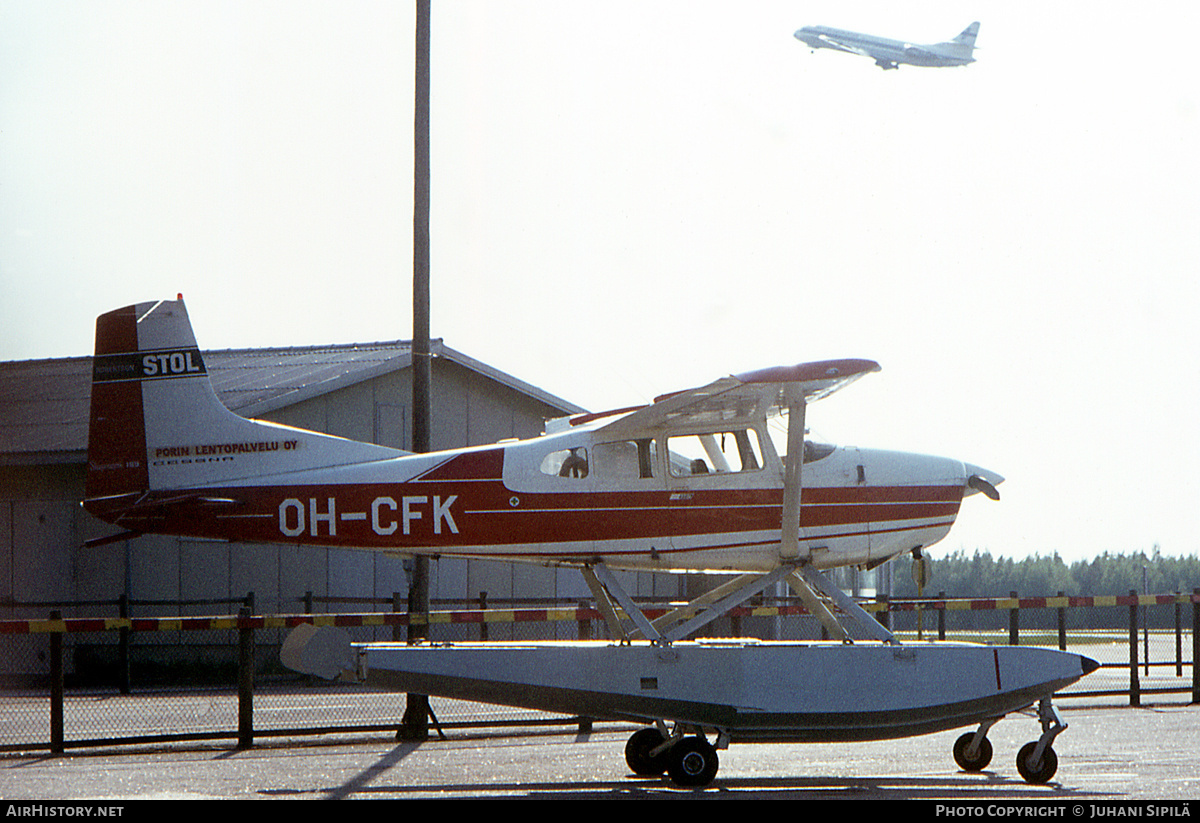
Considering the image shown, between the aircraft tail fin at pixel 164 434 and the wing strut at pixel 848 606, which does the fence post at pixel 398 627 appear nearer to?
the aircraft tail fin at pixel 164 434

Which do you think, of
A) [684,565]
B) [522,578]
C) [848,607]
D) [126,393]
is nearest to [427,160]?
[126,393]

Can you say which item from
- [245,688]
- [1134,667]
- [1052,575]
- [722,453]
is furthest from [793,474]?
[1052,575]

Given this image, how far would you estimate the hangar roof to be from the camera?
73.9 ft

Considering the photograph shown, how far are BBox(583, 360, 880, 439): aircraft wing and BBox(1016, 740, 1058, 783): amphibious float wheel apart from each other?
2.92 m

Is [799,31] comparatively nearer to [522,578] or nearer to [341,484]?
[522,578]

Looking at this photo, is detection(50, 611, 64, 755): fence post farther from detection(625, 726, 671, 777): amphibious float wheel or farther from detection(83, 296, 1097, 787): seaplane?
detection(625, 726, 671, 777): amphibious float wheel

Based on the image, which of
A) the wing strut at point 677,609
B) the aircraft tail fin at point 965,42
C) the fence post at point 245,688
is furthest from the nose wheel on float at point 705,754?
the aircraft tail fin at point 965,42

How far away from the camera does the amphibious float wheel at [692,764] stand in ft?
31.9

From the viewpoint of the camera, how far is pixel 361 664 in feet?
32.1

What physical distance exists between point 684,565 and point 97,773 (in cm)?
472

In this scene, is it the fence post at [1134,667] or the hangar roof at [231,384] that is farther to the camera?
the hangar roof at [231,384]

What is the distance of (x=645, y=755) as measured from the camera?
1045 centimetres

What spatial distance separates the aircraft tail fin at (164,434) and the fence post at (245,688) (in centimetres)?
184

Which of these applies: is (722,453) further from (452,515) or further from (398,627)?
(398,627)
